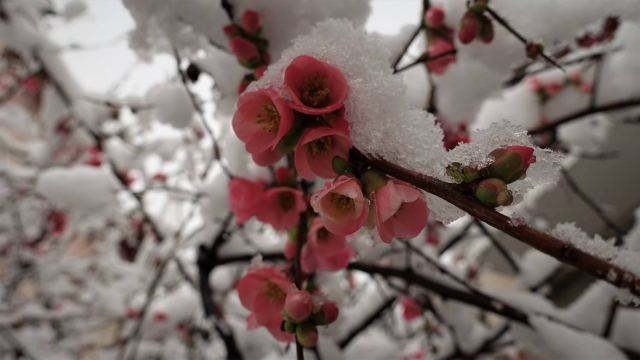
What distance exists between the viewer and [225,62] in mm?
1061

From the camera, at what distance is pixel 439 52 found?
3.60 ft

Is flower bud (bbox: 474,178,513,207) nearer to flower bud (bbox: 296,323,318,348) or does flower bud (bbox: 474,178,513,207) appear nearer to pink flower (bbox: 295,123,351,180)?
pink flower (bbox: 295,123,351,180)

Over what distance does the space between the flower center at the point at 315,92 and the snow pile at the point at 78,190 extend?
1359 mm

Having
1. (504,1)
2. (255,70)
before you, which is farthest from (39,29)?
Answer: (504,1)

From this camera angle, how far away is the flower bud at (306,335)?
1.88 ft

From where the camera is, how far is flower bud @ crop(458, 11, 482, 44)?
2.79ft

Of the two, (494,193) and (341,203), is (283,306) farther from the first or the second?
(494,193)

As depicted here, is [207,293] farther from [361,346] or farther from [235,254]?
[361,346]

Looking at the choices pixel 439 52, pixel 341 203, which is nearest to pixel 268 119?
pixel 341 203

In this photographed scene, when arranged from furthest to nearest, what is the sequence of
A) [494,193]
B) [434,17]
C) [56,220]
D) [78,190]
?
[56,220] → [78,190] → [434,17] → [494,193]

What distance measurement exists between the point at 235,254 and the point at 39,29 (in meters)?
1.56

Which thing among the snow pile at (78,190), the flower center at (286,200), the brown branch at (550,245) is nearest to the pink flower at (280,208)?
the flower center at (286,200)

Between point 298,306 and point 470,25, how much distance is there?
0.66 m

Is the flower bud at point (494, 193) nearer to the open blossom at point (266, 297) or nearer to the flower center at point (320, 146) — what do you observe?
the flower center at point (320, 146)
